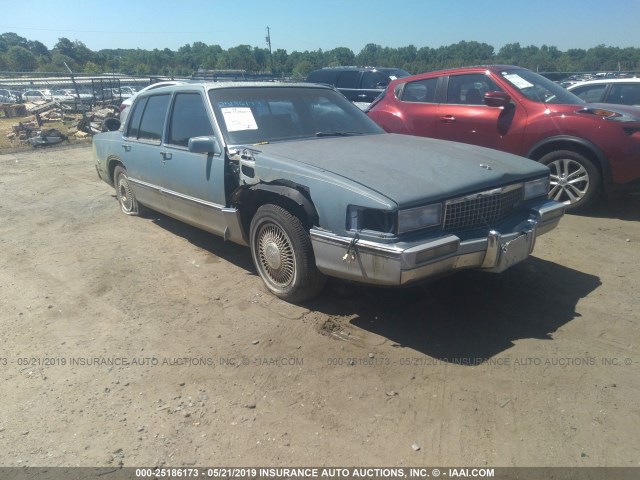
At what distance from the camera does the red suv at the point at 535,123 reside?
5.73 m

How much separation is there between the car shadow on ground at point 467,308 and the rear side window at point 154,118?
264 centimetres

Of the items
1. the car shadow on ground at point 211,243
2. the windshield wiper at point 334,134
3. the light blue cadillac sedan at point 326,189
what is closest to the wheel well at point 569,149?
the light blue cadillac sedan at point 326,189

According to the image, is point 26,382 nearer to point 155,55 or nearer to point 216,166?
point 216,166

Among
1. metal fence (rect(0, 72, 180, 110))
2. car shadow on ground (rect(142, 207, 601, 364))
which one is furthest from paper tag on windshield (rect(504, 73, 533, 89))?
metal fence (rect(0, 72, 180, 110))

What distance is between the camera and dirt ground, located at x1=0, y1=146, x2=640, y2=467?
99.6 inches

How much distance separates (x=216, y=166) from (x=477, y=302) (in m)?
2.44

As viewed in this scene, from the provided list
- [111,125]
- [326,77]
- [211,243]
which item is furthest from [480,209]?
[326,77]

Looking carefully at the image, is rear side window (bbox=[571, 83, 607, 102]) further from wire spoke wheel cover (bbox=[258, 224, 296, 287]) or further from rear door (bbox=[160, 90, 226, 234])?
wire spoke wheel cover (bbox=[258, 224, 296, 287])

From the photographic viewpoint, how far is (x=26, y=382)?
317 centimetres

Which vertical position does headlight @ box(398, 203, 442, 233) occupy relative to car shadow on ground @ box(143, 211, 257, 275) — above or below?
above

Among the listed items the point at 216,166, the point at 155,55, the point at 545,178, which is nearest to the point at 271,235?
the point at 216,166

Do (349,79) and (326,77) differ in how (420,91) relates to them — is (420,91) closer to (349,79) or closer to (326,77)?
(349,79)

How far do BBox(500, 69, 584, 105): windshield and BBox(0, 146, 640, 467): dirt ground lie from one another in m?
2.15

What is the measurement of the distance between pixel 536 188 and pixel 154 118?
399 cm
